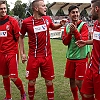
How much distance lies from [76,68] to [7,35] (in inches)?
58.9

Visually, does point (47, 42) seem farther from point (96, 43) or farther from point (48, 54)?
point (96, 43)

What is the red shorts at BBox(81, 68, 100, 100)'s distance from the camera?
3783mm

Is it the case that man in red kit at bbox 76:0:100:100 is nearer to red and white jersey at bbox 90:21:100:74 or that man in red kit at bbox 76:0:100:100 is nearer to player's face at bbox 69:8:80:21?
red and white jersey at bbox 90:21:100:74

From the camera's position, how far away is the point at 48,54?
5.19 metres

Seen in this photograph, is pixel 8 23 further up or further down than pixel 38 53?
further up

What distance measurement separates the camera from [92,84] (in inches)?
152

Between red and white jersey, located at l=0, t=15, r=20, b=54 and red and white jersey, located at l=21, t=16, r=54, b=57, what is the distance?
1.01ft

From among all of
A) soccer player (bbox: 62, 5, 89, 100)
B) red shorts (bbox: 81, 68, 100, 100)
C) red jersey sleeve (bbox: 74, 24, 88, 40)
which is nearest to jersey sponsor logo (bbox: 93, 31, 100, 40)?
red shorts (bbox: 81, 68, 100, 100)

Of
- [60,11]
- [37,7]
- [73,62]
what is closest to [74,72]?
[73,62]

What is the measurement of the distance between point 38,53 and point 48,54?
0.20m

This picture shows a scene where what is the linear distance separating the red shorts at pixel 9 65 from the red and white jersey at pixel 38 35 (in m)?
0.44

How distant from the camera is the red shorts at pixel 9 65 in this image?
5324 millimetres

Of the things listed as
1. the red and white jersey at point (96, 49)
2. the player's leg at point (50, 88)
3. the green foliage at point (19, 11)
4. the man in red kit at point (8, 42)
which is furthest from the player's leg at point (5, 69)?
the green foliage at point (19, 11)

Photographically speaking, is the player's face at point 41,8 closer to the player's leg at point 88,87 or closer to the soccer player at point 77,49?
the soccer player at point 77,49
